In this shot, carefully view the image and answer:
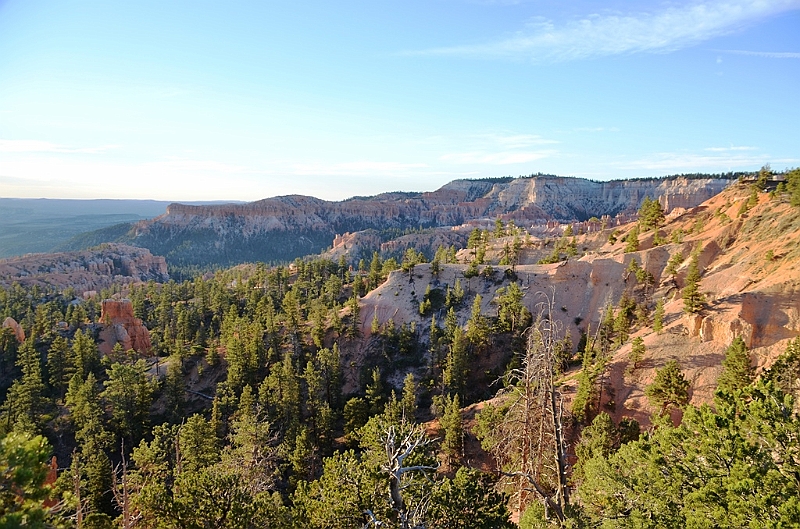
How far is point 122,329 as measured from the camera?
70938 mm

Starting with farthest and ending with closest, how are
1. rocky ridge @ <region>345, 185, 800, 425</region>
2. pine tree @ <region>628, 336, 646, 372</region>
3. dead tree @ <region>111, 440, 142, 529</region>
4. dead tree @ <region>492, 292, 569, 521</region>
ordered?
pine tree @ <region>628, 336, 646, 372</region>
rocky ridge @ <region>345, 185, 800, 425</region>
dead tree @ <region>111, 440, 142, 529</region>
dead tree @ <region>492, 292, 569, 521</region>

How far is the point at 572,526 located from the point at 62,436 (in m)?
54.4

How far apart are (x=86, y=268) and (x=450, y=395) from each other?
157 meters

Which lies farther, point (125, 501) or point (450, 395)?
point (450, 395)

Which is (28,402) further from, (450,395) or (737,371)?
(737,371)

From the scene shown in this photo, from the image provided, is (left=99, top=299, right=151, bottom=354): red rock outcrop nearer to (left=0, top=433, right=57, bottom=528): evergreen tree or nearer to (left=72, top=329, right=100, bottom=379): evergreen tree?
(left=72, top=329, right=100, bottom=379): evergreen tree

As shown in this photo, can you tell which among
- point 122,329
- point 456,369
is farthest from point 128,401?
point 456,369

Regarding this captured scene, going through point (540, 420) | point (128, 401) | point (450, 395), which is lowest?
point (450, 395)

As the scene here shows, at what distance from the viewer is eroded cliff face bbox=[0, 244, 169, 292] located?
131 meters

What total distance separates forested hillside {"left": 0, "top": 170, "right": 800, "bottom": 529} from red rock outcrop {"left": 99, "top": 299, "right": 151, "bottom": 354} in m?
0.76

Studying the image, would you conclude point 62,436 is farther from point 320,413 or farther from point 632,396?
point 632,396

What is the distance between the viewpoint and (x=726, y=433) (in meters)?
11.8

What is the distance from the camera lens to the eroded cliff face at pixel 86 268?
130875 millimetres

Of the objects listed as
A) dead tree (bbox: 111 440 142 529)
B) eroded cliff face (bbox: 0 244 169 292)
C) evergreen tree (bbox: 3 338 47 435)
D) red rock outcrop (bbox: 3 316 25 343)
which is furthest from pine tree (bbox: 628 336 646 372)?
eroded cliff face (bbox: 0 244 169 292)
